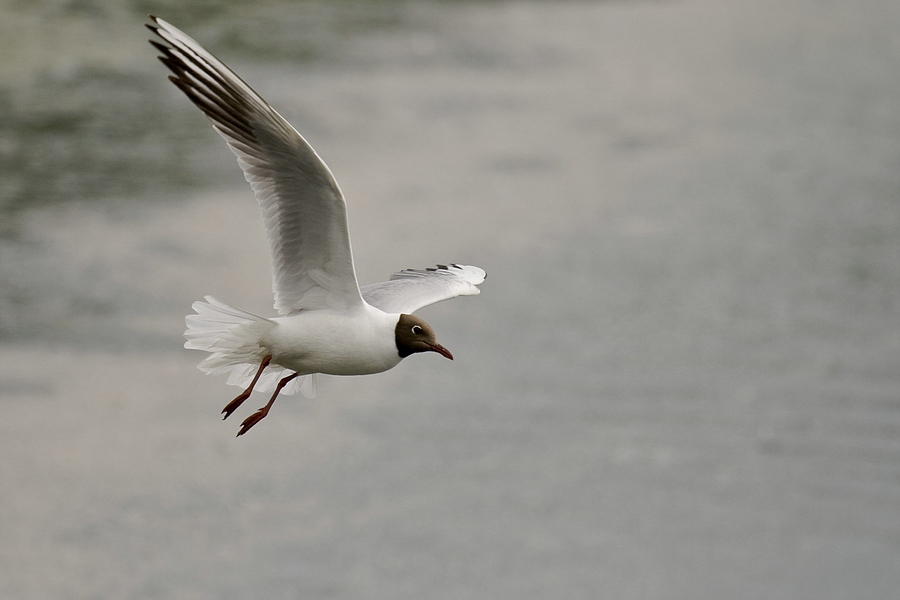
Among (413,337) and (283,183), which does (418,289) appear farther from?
(283,183)

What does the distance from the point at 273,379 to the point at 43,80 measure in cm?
1519

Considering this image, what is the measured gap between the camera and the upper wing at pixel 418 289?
6520mm

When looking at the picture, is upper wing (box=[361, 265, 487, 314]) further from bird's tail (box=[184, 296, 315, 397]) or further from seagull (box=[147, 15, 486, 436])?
bird's tail (box=[184, 296, 315, 397])

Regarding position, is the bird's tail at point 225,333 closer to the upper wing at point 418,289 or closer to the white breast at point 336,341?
the white breast at point 336,341

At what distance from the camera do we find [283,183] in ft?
18.3

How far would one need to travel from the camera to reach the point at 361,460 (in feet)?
60.1

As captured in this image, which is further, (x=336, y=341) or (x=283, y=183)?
(x=336, y=341)

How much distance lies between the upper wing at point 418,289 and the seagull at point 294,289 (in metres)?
0.60

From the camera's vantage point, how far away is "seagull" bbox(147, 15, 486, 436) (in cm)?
538

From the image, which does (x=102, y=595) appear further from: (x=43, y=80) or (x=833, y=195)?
(x=833, y=195)

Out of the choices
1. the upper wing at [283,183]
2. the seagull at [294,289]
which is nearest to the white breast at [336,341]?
the seagull at [294,289]

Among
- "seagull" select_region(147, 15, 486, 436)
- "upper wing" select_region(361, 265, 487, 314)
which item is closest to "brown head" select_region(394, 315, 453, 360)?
"seagull" select_region(147, 15, 486, 436)

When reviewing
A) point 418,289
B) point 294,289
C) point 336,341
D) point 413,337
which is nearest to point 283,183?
point 294,289

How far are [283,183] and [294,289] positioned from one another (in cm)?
55
